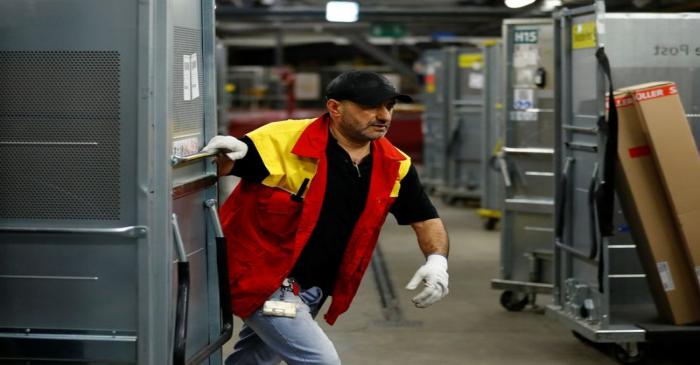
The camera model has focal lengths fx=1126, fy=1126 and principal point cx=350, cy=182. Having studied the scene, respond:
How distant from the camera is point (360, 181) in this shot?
181 inches

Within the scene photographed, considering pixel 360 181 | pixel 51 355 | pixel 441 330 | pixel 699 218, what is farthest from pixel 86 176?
pixel 441 330

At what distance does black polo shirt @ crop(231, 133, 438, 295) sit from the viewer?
4.52 meters

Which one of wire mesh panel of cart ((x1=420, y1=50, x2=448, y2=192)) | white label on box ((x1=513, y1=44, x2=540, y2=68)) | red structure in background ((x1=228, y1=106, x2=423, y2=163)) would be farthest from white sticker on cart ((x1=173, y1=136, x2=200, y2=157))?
red structure in background ((x1=228, y1=106, x2=423, y2=163))

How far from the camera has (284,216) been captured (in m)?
4.52

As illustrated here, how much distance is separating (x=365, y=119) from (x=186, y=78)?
0.74 m

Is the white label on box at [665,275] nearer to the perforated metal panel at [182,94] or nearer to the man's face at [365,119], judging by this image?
the man's face at [365,119]

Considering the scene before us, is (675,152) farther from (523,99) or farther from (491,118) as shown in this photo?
(491,118)

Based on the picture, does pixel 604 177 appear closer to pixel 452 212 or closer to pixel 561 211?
pixel 561 211

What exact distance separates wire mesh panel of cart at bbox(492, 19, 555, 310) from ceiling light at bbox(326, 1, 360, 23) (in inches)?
430

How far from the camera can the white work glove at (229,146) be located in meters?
4.40

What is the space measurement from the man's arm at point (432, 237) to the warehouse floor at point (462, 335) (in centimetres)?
261

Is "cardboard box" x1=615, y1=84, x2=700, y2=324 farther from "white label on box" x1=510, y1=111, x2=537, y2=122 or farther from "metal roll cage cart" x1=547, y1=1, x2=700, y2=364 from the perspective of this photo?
"white label on box" x1=510, y1=111, x2=537, y2=122

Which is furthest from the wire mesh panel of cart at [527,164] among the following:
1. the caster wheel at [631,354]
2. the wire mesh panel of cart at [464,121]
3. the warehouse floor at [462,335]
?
the wire mesh panel of cart at [464,121]

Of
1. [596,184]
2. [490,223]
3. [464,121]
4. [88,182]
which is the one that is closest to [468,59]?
[464,121]
